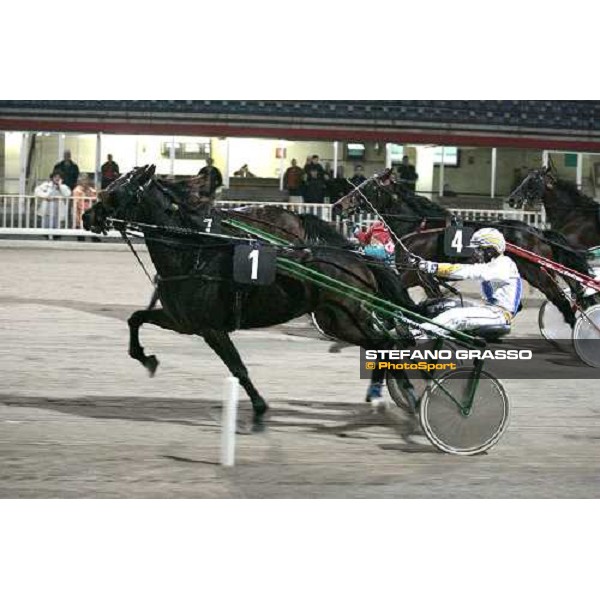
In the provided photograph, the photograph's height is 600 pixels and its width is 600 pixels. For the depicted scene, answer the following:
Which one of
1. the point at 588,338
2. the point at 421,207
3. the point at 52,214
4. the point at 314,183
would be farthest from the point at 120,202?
the point at 52,214

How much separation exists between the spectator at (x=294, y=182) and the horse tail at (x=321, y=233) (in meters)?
11.4

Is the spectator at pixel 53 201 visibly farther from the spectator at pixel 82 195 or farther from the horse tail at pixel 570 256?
the horse tail at pixel 570 256

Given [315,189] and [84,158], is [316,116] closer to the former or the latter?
[315,189]

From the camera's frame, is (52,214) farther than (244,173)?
No

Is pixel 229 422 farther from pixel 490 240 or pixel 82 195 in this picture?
pixel 82 195

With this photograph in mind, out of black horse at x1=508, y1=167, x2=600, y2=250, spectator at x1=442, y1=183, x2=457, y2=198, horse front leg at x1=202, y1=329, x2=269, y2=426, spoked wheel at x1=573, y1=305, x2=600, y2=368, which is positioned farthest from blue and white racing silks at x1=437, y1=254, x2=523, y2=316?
spectator at x1=442, y1=183, x2=457, y2=198

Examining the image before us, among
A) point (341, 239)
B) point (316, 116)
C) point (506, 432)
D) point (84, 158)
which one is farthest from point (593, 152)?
point (506, 432)

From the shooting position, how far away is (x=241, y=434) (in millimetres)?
8406

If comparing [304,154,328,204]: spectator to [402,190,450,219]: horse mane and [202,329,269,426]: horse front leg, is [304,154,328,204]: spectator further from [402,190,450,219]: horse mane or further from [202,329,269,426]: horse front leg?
[202,329,269,426]: horse front leg

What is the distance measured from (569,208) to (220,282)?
259 inches

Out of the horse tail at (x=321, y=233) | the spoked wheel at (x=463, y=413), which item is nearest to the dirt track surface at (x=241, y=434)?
the spoked wheel at (x=463, y=413)

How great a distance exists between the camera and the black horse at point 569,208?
14.0 meters

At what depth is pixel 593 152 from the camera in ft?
76.5

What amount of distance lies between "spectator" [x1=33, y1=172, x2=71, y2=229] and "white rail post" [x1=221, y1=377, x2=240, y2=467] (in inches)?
589
